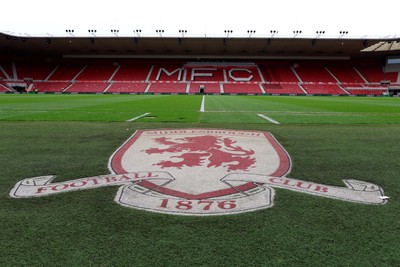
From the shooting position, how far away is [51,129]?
8.80m

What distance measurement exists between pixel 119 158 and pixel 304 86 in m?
60.1

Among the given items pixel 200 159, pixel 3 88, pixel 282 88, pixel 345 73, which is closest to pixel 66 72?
pixel 3 88

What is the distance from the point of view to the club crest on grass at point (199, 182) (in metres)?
3.40

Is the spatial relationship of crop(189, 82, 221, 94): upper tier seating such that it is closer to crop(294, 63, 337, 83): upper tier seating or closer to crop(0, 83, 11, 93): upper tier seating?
crop(294, 63, 337, 83): upper tier seating

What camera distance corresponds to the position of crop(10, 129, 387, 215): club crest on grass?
340 centimetres

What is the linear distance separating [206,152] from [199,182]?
1719 millimetres

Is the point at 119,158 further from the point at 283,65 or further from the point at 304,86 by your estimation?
the point at 283,65

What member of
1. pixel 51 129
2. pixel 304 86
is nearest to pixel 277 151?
pixel 51 129

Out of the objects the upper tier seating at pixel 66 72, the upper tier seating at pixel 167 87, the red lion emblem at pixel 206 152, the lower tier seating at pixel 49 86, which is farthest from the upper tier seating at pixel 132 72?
the red lion emblem at pixel 206 152

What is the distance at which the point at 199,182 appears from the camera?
4.07 m

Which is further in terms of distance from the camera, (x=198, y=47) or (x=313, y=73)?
(x=313, y=73)

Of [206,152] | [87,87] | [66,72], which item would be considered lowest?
[206,152]

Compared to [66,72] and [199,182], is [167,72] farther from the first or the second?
[199,182]

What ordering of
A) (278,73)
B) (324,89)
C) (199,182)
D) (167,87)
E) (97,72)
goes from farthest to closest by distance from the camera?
(278,73)
(97,72)
(167,87)
(324,89)
(199,182)
